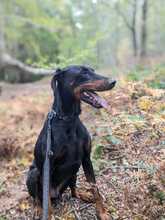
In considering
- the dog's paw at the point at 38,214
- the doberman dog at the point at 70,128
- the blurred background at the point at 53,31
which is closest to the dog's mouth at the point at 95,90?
the doberman dog at the point at 70,128

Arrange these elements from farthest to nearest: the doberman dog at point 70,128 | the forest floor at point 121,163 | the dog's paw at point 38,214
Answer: the dog's paw at point 38,214
the forest floor at point 121,163
the doberman dog at point 70,128

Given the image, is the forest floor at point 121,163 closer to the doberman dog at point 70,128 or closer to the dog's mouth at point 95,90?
the doberman dog at point 70,128

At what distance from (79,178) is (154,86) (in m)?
3.32

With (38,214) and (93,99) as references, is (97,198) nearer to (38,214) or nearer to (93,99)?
(38,214)

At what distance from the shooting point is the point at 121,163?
591cm

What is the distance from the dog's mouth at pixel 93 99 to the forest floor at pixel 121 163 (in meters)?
1.14

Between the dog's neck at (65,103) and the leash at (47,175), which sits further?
the dog's neck at (65,103)

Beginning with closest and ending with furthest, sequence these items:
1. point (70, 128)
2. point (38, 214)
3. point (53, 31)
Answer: point (70, 128) < point (38, 214) < point (53, 31)

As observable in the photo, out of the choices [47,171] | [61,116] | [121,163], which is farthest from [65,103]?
[121,163]

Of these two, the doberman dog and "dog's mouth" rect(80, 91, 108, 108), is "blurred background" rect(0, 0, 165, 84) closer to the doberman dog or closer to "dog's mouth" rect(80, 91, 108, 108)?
the doberman dog

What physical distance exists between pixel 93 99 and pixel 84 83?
21 cm

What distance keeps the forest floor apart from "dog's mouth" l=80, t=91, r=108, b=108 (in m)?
1.14

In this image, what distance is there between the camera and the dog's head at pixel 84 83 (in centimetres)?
418

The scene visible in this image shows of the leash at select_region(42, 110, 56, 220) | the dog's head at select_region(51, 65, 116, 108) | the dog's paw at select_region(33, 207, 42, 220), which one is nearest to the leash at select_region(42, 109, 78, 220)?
the leash at select_region(42, 110, 56, 220)
